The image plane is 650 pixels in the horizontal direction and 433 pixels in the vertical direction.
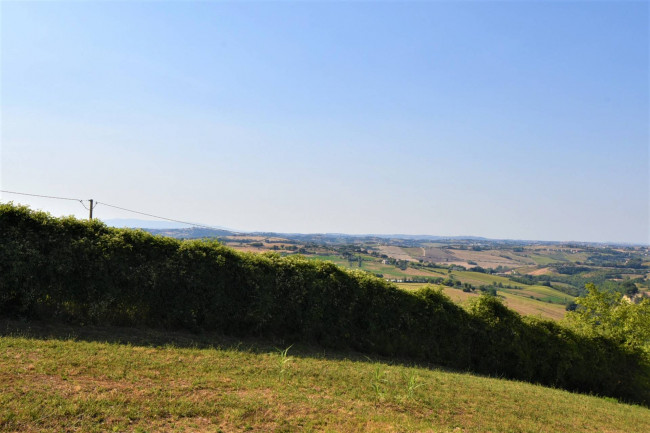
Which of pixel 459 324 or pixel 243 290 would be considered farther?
pixel 459 324

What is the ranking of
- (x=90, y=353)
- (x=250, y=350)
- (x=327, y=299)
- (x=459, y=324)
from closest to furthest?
(x=90, y=353)
(x=250, y=350)
(x=327, y=299)
(x=459, y=324)

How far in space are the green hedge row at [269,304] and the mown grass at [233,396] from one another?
1.33m

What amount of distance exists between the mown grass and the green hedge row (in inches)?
52.5

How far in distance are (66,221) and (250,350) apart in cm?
681

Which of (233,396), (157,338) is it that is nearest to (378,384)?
(233,396)

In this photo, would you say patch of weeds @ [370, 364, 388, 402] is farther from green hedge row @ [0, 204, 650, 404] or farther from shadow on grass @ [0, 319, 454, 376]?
green hedge row @ [0, 204, 650, 404]

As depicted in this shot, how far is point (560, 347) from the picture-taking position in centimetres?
1514

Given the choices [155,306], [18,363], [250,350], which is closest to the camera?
[18,363]

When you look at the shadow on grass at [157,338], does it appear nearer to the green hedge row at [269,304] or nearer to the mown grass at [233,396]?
the mown grass at [233,396]

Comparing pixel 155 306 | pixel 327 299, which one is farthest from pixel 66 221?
pixel 327 299

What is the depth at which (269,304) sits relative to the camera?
12.0 meters

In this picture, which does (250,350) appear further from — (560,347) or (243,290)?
(560,347)

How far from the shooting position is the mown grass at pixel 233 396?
210 inches

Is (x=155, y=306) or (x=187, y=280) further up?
(x=187, y=280)
